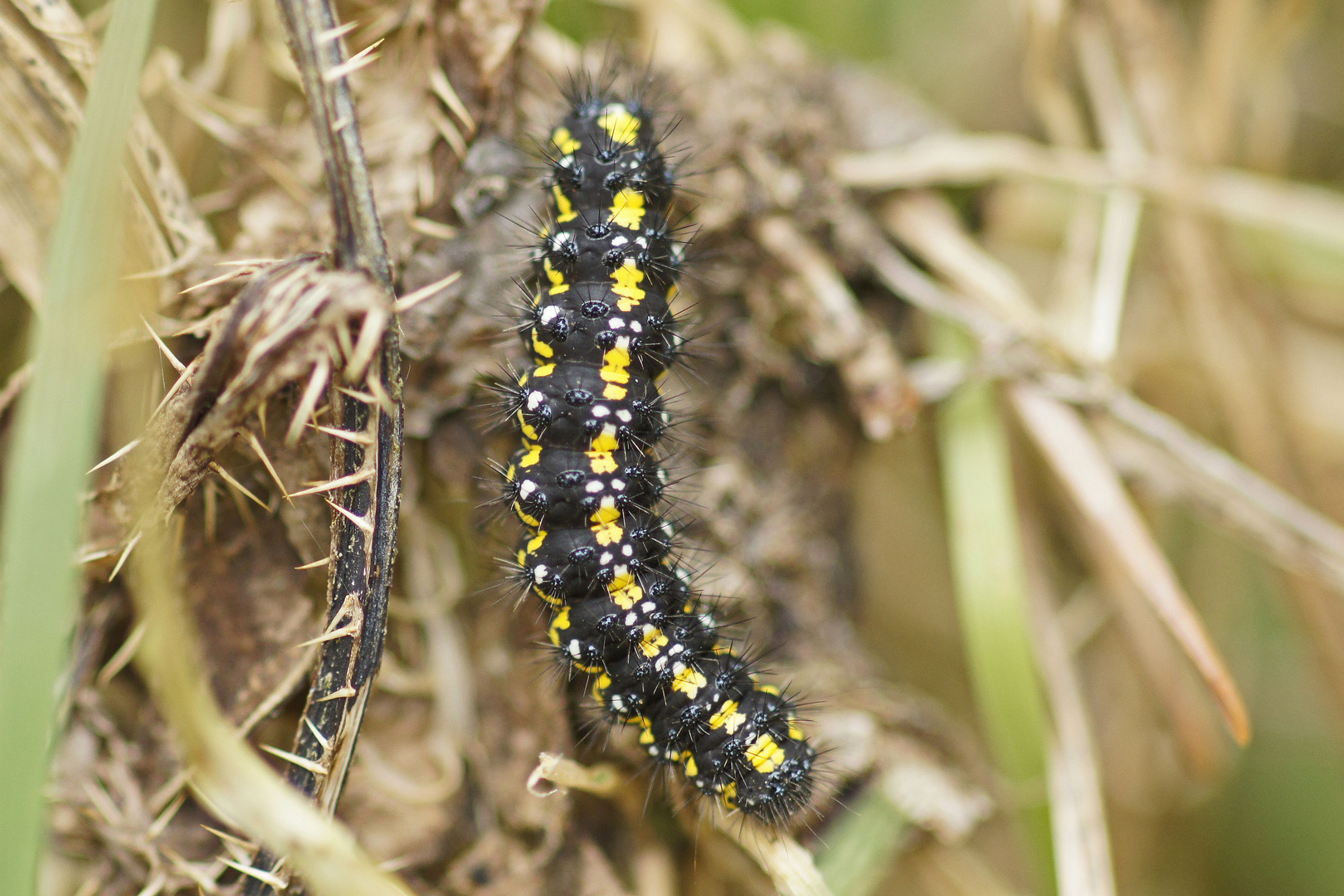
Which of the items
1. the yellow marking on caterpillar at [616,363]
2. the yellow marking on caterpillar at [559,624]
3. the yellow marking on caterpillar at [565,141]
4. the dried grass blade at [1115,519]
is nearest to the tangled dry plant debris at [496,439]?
the dried grass blade at [1115,519]

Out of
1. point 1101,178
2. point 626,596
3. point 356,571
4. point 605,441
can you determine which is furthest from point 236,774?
point 1101,178

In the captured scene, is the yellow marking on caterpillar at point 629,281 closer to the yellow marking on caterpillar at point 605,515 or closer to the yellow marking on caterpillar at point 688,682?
the yellow marking on caterpillar at point 605,515

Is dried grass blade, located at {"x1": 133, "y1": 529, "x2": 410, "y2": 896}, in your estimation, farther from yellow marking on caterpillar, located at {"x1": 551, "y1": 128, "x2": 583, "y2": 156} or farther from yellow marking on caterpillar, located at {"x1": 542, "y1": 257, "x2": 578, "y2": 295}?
yellow marking on caterpillar, located at {"x1": 551, "y1": 128, "x2": 583, "y2": 156}

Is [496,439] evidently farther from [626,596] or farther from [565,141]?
[565,141]

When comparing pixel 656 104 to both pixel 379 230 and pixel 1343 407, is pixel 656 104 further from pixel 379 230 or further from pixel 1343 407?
pixel 1343 407

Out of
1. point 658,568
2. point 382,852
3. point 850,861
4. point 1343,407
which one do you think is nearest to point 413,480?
point 658,568

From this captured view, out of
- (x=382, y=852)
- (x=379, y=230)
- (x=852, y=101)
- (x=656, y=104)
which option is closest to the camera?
(x=379, y=230)

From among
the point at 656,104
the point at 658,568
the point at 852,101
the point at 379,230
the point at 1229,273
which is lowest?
the point at 1229,273
